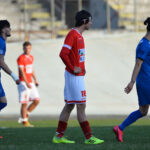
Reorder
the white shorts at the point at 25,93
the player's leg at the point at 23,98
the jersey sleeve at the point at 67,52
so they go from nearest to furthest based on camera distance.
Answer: the jersey sleeve at the point at 67,52 < the player's leg at the point at 23,98 < the white shorts at the point at 25,93

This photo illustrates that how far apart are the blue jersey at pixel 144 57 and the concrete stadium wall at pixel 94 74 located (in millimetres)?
9321

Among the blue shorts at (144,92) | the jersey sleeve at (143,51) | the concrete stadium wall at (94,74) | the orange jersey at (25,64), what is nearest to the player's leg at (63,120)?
the blue shorts at (144,92)

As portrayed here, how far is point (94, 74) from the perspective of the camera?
65.8 ft

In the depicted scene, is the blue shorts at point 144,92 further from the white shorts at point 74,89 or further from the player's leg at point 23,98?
the player's leg at point 23,98

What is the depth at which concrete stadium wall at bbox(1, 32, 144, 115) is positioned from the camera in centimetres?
1820

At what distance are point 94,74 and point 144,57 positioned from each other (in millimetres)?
12193

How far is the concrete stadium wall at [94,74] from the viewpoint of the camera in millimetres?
18203

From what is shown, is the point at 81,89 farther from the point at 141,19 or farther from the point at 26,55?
the point at 141,19

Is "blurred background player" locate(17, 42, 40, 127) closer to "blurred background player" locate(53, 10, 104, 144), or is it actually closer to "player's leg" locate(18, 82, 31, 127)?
"player's leg" locate(18, 82, 31, 127)

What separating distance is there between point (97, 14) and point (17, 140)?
1752cm

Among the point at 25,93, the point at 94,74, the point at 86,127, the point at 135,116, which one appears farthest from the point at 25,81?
the point at 94,74

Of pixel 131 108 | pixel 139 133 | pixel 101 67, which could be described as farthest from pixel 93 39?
pixel 139 133

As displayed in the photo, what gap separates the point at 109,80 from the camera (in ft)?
64.6

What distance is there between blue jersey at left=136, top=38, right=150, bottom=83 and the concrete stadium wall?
30.6 feet
